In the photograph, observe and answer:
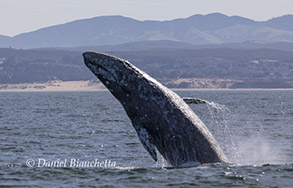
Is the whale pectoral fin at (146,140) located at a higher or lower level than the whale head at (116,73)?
lower

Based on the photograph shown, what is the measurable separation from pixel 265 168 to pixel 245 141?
14.2 metres

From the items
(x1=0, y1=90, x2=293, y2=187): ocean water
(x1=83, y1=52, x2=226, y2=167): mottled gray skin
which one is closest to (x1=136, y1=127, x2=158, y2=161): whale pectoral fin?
(x1=83, y1=52, x2=226, y2=167): mottled gray skin

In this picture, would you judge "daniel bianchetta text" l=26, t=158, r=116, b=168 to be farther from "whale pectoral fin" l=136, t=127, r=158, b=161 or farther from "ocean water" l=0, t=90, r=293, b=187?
"whale pectoral fin" l=136, t=127, r=158, b=161

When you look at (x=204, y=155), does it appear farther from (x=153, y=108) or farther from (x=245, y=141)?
(x=245, y=141)

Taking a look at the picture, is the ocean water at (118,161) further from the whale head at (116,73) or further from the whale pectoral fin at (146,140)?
the whale head at (116,73)

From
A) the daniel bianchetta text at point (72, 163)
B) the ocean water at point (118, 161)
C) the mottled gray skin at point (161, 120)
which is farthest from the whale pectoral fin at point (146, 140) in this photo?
the daniel bianchetta text at point (72, 163)

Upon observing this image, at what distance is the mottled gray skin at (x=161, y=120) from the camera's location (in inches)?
582

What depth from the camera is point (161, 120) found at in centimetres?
1486

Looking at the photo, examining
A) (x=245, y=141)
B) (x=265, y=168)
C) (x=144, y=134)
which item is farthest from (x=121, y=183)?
(x=245, y=141)

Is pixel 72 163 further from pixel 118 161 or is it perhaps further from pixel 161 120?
pixel 161 120

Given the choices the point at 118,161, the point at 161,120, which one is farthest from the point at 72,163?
the point at 161,120

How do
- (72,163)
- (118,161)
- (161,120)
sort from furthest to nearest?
(118,161)
(72,163)
(161,120)

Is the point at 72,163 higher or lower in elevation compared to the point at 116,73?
lower

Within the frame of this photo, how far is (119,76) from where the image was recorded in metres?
15.4
